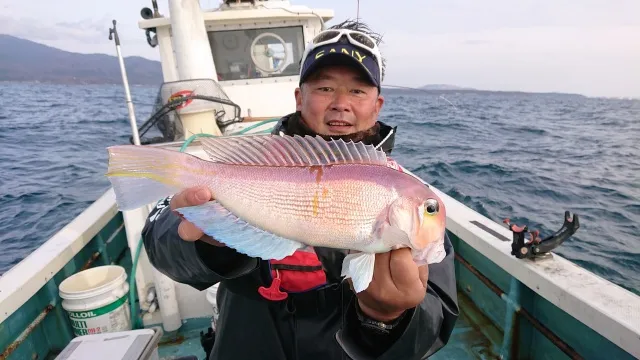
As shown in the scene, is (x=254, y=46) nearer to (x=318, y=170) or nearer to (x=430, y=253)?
(x=318, y=170)

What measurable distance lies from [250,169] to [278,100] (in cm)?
763

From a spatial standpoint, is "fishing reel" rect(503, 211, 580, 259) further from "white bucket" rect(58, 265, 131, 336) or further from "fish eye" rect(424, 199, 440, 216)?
"white bucket" rect(58, 265, 131, 336)

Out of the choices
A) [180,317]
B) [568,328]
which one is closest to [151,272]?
[180,317]

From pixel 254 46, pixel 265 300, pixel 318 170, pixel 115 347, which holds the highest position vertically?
pixel 254 46

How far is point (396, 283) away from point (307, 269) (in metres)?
0.76

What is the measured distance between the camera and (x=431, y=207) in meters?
1.60

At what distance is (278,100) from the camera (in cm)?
916

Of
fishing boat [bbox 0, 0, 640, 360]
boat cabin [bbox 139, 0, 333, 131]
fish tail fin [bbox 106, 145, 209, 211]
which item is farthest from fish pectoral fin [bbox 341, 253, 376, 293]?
boat cabin [bbox 139, 0, 333, 131]

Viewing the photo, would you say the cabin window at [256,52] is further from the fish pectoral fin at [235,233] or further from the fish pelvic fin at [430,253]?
the fish pelvic fin at [430,253]

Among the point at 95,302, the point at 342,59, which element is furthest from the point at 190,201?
the point at 95,302

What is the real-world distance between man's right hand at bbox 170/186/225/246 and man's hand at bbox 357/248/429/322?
0.80 m

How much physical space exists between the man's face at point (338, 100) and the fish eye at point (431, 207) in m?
0.86

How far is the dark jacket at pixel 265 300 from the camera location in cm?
197

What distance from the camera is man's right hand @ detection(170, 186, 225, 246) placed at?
1732mm
